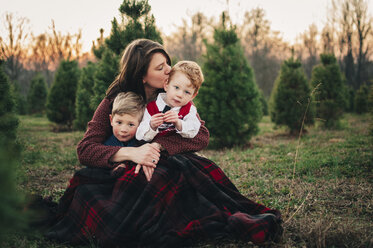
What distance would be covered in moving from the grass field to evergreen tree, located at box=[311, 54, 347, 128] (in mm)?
3099

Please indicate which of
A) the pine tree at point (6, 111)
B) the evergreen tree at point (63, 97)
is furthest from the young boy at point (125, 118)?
the evergreen tree at point (63, 97)

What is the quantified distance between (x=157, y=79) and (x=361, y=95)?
18.6 m

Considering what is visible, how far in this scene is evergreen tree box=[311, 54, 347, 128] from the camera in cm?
1033

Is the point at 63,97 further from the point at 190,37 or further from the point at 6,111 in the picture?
the point at 190,37

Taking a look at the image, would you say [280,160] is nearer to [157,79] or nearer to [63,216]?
[157,79]

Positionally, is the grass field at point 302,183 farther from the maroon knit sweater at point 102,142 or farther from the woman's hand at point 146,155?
the woman's hand at point 146,155

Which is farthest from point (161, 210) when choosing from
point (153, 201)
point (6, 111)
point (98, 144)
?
point (6, 111)

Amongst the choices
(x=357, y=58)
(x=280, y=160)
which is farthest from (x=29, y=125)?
(x=357, y=58)

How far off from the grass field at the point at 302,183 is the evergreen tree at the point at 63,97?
4.97 meters

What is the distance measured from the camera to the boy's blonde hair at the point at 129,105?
2.49 meters

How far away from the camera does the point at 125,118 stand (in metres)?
2.48

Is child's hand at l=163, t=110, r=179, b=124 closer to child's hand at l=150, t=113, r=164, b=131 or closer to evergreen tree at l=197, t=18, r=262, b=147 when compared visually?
child's hand at l=150, t=113, r=164, b=131

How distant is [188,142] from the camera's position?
2596 millimetres

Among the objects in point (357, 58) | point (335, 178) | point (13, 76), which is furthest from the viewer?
point (357, 58)
